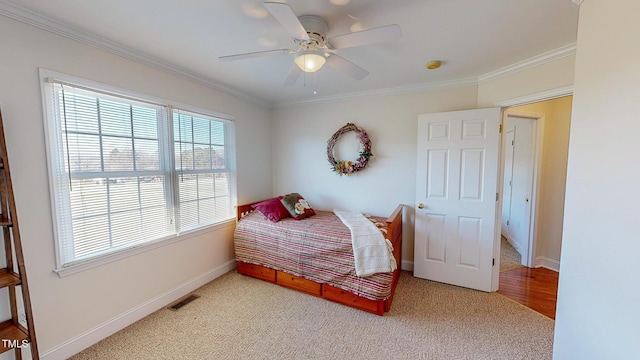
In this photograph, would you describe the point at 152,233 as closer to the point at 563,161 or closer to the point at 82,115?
the point at 82,115

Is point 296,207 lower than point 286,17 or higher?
lower

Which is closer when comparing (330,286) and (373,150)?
(330,286)

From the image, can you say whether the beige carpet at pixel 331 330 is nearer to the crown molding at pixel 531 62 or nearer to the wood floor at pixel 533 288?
the wood floor at pixel 533 288

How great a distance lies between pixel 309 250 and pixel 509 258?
124 inches

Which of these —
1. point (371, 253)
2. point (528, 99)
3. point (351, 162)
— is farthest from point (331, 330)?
point (528, 99)

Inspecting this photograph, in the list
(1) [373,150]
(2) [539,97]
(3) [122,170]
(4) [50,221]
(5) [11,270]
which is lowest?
(5) [11,270]

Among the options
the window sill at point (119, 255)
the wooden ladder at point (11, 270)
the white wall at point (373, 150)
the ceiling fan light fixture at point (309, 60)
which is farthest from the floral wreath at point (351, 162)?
the wooden ladder at point (11, 270)

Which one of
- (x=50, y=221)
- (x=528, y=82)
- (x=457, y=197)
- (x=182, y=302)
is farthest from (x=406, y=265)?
(x=50, y=221)

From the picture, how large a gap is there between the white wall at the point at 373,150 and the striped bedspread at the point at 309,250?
607 millimetres

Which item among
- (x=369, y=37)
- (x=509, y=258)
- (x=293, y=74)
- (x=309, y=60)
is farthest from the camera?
(x=509, y=258)

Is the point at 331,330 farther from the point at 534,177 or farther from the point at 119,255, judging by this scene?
the point at 534,177

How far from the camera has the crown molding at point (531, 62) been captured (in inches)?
77.9

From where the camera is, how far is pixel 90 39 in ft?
5.98

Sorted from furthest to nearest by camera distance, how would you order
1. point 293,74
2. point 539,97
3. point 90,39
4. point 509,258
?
point 509,258, point 539,97, point 293,74, point 90,39
